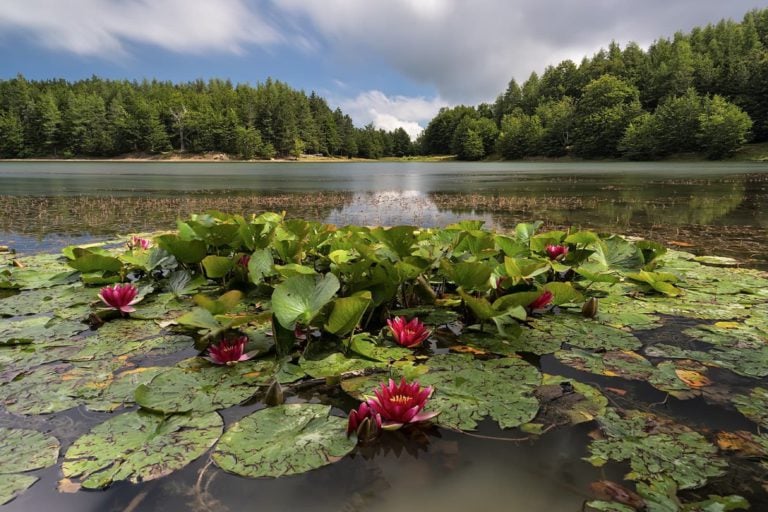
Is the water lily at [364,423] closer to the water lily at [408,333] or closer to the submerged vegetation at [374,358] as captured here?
the submerged vegetation at [374,358]

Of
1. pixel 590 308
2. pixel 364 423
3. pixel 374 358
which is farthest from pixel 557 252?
pixel 364 423

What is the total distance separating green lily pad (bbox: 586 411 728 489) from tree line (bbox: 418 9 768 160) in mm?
59347

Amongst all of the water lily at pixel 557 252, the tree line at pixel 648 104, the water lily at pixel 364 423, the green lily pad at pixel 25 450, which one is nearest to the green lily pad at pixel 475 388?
the water lily at pixel 364 423

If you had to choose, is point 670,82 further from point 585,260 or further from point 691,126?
point 585,260

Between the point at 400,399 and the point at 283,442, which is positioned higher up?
the point at 400,399

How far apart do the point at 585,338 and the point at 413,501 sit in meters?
1.78

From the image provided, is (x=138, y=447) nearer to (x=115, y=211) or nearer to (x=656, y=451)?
(x=656, y=451)

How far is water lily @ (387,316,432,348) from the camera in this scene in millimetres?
2602

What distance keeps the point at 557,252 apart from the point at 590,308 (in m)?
0.87

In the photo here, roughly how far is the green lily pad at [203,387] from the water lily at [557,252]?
8.86 feet

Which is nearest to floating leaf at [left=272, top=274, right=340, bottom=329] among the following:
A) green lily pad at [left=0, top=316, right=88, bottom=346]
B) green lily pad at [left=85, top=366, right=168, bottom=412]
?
green lily pad at [left=85, top=366, right=168, bottom=412]

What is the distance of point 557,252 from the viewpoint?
3.85m

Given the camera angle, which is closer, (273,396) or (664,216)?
(273,396)

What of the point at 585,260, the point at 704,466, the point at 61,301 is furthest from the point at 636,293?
the point at 61,301
